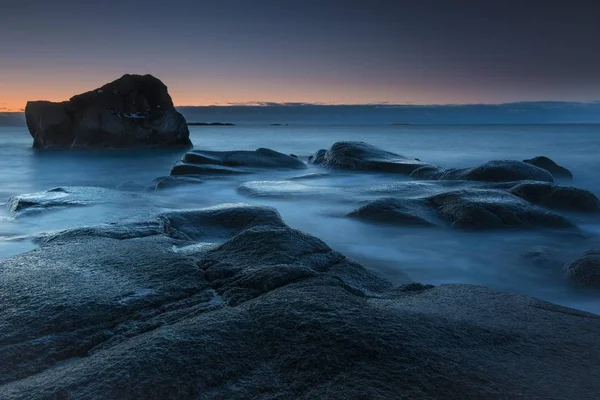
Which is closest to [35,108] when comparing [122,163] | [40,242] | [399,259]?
[122,163]

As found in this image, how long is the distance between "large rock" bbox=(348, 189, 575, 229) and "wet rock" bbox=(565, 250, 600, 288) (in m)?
1.81

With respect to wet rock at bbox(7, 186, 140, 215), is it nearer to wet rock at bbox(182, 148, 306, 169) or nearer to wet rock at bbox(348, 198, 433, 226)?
wet rock at bbox(348, 198, 433, 226)

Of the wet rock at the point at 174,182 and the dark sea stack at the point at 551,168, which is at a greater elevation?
the dark sea stack at the point at 551,168

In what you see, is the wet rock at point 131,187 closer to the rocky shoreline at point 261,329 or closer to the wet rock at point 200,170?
A: the wet rock at point 200,170

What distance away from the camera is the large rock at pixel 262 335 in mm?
1972

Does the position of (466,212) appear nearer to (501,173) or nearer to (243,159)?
(501,173)

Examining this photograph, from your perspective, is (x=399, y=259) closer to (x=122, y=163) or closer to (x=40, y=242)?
(x=40, y=242)

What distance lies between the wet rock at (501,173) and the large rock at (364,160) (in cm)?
267

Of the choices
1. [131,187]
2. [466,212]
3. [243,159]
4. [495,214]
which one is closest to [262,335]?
[466,212]

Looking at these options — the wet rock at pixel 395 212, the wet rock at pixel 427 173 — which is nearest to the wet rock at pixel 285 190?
the wet rock at pixel 395 212

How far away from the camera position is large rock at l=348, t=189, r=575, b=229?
22.4 ft

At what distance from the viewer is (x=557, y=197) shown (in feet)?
26.8

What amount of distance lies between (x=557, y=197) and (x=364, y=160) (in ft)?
22.8

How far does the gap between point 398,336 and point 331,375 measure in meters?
0.47
